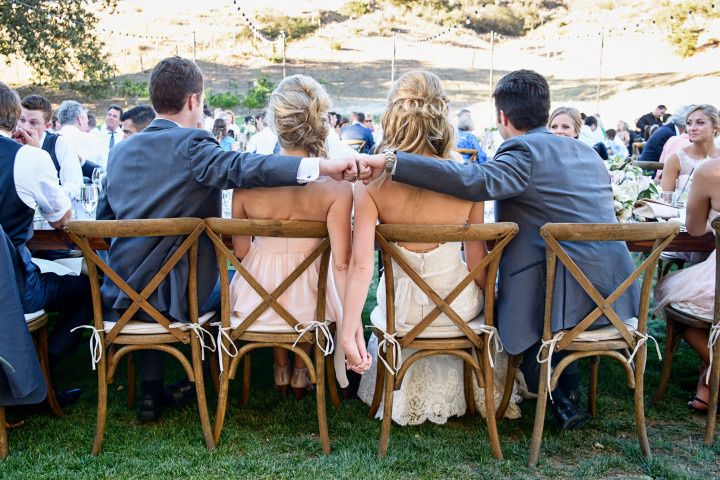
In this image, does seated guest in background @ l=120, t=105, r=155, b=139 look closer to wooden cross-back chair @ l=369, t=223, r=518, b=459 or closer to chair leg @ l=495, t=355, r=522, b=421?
wooden cross-back chair @ l=369, t=223, r=518, b=459

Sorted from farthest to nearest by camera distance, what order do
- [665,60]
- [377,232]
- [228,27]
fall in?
[228,27], [665,60], [377,232]

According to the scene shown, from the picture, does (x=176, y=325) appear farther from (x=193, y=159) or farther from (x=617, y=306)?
(x=617, y=306)

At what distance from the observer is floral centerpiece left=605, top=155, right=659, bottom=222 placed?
3.67 meters

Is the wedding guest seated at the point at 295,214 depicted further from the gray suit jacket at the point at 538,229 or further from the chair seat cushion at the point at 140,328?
the gray suit jacket at the point at 538,229

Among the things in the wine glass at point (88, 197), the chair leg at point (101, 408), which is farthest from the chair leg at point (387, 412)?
the wine glass at point (88, 197)

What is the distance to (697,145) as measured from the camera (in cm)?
524

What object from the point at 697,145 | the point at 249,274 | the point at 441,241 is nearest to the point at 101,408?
the point at 249,274

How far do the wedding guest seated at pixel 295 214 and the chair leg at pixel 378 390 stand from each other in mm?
307

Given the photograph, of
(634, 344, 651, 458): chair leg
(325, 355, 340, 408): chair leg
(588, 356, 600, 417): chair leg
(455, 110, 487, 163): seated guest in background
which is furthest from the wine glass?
Result: (455, 110, 487, 163): seated guest in background

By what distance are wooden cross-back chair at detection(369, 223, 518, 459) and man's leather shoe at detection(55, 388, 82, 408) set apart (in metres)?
1.67

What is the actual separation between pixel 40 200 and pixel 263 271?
3.63ft

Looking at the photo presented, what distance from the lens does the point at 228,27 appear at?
4166 cm

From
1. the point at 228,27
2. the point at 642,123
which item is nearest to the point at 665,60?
the point at 642,123

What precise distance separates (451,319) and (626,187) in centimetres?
A: 153
